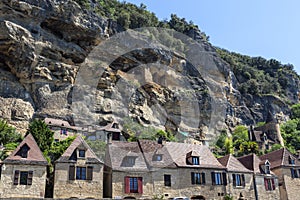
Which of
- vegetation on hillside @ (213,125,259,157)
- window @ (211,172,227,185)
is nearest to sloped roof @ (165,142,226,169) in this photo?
window @ (211,172,227,185)

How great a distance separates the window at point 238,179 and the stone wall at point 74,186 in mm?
13942

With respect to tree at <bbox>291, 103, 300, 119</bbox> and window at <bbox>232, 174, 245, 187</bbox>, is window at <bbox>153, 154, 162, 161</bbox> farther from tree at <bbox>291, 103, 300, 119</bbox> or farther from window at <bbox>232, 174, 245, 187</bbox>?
tree at <bbox>291, 103, 300, 119</bbox>

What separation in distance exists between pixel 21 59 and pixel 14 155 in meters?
26.9

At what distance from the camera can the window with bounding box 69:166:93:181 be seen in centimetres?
2901

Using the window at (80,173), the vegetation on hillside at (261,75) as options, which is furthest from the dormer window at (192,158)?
the vegetation on hillside at (261,75)

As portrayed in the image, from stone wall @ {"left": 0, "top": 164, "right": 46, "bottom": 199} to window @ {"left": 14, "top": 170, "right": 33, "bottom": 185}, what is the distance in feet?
0.75

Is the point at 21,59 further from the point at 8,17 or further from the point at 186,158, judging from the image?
the point at 186,158

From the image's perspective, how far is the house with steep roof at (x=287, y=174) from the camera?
1475 inches

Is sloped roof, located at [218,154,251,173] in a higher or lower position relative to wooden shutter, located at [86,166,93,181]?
higher

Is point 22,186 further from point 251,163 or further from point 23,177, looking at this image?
point 251,163

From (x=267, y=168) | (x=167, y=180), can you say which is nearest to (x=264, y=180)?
(x=267, y=168)

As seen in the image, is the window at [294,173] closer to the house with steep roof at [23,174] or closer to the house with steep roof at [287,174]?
the house with steep roof at [287,174]

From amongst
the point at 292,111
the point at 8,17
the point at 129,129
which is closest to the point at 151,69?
the point at 129,129

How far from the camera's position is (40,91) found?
5188cm
